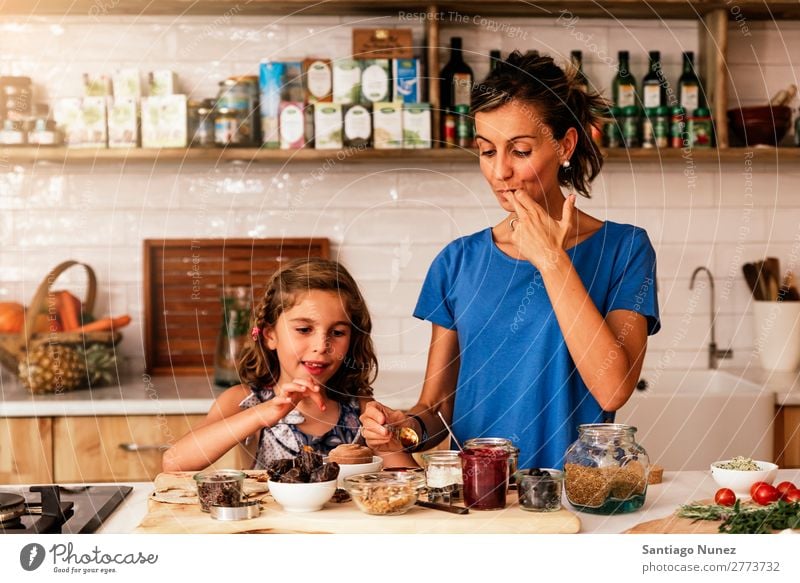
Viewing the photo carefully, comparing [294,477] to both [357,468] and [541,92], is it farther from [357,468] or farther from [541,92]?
[541,92]

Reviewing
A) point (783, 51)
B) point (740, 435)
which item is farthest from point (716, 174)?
point (740, 435)

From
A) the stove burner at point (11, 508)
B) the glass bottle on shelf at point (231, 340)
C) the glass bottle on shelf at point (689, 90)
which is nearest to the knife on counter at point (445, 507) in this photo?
the stove burner at point (11, 508)

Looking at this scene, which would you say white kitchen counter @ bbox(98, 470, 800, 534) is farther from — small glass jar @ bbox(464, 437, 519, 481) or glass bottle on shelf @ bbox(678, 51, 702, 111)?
glass bottle on shelf @ bbox(678, 51, 702, 111)

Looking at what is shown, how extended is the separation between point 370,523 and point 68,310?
124cm

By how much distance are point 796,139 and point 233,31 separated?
128 cm

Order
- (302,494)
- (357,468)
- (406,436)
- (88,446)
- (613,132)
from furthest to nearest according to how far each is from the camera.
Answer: (613,132) < (88,446) < (406,436) < (357,468) < (302,494)

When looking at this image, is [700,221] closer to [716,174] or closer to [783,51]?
[716,174]

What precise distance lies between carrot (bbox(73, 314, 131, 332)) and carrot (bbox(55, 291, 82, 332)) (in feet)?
0.06

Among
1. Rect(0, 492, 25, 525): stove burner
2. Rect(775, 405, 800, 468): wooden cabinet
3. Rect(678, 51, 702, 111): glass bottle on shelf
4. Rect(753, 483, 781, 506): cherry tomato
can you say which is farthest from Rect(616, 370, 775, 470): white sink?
Rect(0, 492, 25, 525): stove burner

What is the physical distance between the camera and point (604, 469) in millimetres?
980

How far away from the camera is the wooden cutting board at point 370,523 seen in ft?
3.09

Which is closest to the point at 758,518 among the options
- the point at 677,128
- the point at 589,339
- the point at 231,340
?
the point at 589,339

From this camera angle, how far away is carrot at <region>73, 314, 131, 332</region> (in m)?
1.96

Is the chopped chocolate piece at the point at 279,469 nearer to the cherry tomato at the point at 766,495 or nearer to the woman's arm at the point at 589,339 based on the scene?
the woman's arm at the point at 589,339
